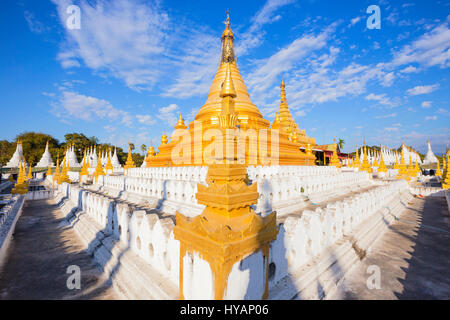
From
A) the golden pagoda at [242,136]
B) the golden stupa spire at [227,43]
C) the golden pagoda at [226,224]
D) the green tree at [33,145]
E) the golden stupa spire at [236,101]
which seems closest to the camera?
the golden pagoda at [226,224]

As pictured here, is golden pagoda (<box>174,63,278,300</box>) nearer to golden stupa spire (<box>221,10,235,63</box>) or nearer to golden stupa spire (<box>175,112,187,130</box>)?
golden stupa spire (<box>175,112,187,130</box>)

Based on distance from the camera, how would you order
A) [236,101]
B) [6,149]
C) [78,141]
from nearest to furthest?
[236,101] < [6,149] < [78,141]

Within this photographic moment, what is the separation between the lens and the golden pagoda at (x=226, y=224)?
1.79 meters

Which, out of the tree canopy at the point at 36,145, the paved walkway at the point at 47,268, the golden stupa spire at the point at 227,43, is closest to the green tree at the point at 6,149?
the tree canopy at the point at 36,145

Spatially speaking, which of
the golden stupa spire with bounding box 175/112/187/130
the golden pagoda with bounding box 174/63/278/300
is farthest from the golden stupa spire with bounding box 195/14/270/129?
the golden pagoda with bounding box 174/63/278/300

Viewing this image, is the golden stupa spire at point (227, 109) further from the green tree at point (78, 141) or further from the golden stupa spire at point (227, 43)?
the green tree at point (78, 141)

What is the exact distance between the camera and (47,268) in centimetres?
371

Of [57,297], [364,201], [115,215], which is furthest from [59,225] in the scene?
[364,201]

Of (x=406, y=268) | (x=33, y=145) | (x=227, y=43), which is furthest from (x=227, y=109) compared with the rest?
(x=33, y=145)

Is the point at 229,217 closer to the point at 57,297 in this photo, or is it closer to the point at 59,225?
the point at 57,297

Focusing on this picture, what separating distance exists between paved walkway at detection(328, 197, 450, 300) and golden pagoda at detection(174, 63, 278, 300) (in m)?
1.90

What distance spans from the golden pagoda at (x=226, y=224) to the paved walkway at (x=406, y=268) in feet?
6.23

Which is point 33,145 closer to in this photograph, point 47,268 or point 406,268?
point 47,268

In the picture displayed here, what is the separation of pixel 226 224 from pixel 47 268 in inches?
160
